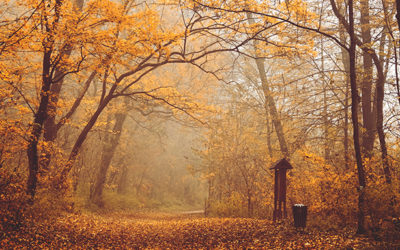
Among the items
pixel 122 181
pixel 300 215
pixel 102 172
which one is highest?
pixel 102 172

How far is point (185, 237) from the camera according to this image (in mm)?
6875

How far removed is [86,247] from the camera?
564 cm

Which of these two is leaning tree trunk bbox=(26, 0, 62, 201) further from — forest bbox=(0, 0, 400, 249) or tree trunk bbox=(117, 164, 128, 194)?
tree trunk bbox=(117, 164, 128, 194)

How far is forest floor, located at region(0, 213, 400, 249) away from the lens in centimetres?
506

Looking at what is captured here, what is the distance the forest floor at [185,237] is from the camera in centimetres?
506

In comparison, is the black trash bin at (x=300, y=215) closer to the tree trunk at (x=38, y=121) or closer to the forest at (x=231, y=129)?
the forest at (x=231, y=129)

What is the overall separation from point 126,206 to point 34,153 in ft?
33.0

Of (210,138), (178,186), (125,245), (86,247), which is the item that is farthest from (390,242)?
(178,186)

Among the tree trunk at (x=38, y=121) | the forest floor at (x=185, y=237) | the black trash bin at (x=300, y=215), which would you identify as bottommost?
the forest floor at (x=185, y=237)

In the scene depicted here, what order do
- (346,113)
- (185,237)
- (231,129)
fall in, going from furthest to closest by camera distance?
1. (231,129)
2. (346,113)
3. (185,237)

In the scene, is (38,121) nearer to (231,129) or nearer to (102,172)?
(102,172)

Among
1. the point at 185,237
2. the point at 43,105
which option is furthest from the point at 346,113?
the point at 43,105

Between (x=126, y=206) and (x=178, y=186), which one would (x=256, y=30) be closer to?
(x=126, y=206)

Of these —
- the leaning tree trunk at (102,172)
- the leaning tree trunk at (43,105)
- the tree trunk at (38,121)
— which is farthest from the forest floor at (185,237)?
the leaning tree trunk at (102,172)
